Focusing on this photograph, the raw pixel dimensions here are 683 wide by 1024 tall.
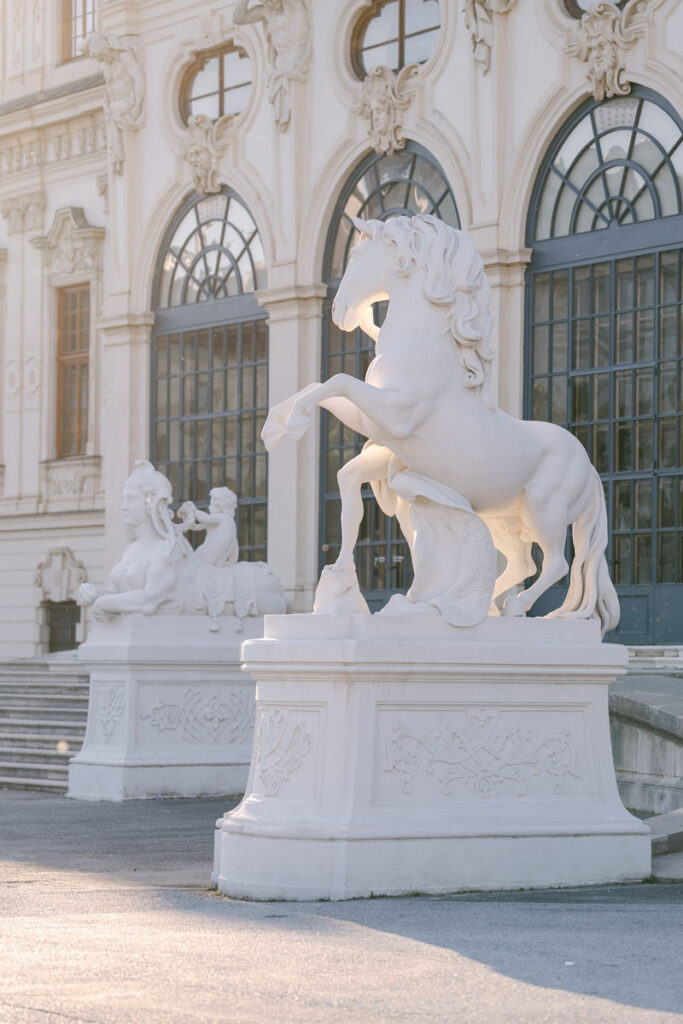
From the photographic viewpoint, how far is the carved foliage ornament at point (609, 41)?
2327 centimetres

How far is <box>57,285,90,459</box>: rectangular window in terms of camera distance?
3344cm

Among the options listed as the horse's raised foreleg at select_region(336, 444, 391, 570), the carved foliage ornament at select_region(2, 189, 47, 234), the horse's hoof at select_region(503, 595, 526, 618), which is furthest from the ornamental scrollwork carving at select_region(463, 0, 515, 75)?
the horse's hoof at select_region(503, 595, 526, 618)

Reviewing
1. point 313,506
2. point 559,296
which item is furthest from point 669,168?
point 313,506

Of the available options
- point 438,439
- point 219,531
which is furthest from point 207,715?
point 438,439

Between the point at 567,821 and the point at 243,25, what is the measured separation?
2197 cm

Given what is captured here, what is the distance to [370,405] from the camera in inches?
366

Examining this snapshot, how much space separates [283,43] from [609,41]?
6510 mm

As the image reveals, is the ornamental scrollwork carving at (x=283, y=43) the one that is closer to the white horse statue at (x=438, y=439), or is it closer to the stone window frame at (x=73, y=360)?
the stone window frame at (x=73, y=360)

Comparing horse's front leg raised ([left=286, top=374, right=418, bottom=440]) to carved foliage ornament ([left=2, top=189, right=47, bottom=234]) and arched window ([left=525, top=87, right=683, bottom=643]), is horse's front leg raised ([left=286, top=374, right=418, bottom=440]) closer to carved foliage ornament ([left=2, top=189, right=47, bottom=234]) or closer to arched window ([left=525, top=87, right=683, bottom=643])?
arched window ([left=525, top=87, right=683, bottom=643])

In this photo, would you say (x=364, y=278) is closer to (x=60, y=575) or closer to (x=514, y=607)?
(x=514, y=607)

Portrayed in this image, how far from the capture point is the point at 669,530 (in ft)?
75.4

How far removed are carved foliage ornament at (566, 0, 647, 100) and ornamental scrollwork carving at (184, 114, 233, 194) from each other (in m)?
7.46

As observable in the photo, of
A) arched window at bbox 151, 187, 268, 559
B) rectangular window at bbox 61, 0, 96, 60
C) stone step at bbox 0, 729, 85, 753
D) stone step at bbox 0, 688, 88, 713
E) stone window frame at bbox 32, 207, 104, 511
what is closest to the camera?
stone step at bbox 0, 729, 85, 753

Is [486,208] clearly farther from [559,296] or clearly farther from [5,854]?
[5,854]
